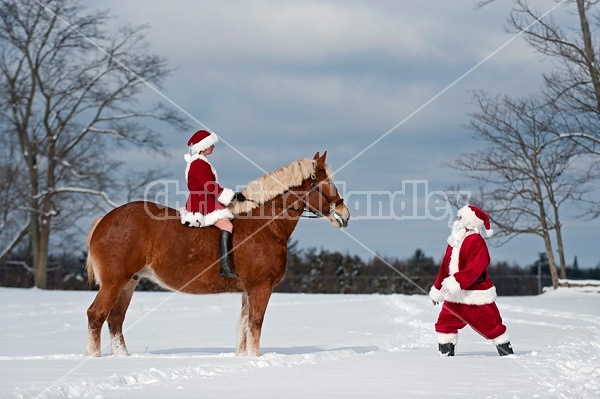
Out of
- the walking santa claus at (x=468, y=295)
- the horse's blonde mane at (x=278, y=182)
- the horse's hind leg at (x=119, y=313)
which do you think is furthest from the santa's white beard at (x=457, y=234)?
the horse's hind leg at (x=119, y=313)

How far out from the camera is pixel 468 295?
8781mm

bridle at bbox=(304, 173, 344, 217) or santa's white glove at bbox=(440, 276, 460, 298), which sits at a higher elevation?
bridle at bbox=(304, 173, 344, 217)

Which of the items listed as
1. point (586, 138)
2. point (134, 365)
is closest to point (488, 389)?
point (134, 365)

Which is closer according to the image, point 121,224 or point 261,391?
point 261,391

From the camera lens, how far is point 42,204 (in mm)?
27547

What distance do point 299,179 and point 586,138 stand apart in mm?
18087

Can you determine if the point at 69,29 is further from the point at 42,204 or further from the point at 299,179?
the point at 299,179

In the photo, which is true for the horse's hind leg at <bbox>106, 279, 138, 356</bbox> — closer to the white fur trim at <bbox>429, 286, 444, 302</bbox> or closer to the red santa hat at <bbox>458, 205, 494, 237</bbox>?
the white fur trim at <bbox>429, 286, 444, 302</bbox>

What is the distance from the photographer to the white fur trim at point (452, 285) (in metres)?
Answer: 8.62

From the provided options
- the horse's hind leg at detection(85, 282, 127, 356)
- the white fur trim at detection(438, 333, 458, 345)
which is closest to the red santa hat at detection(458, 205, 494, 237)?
the white fur trim at detection(438, 333, 458, 345)

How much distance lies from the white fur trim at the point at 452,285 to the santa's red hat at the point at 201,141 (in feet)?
10.4

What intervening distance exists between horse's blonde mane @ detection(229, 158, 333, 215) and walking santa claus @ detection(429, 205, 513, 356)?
1781 millimetres

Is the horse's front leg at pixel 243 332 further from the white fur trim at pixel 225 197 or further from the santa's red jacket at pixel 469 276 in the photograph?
the santa's red jacket at pixel 469 276

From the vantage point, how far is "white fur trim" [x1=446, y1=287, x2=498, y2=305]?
8766 millimetres
